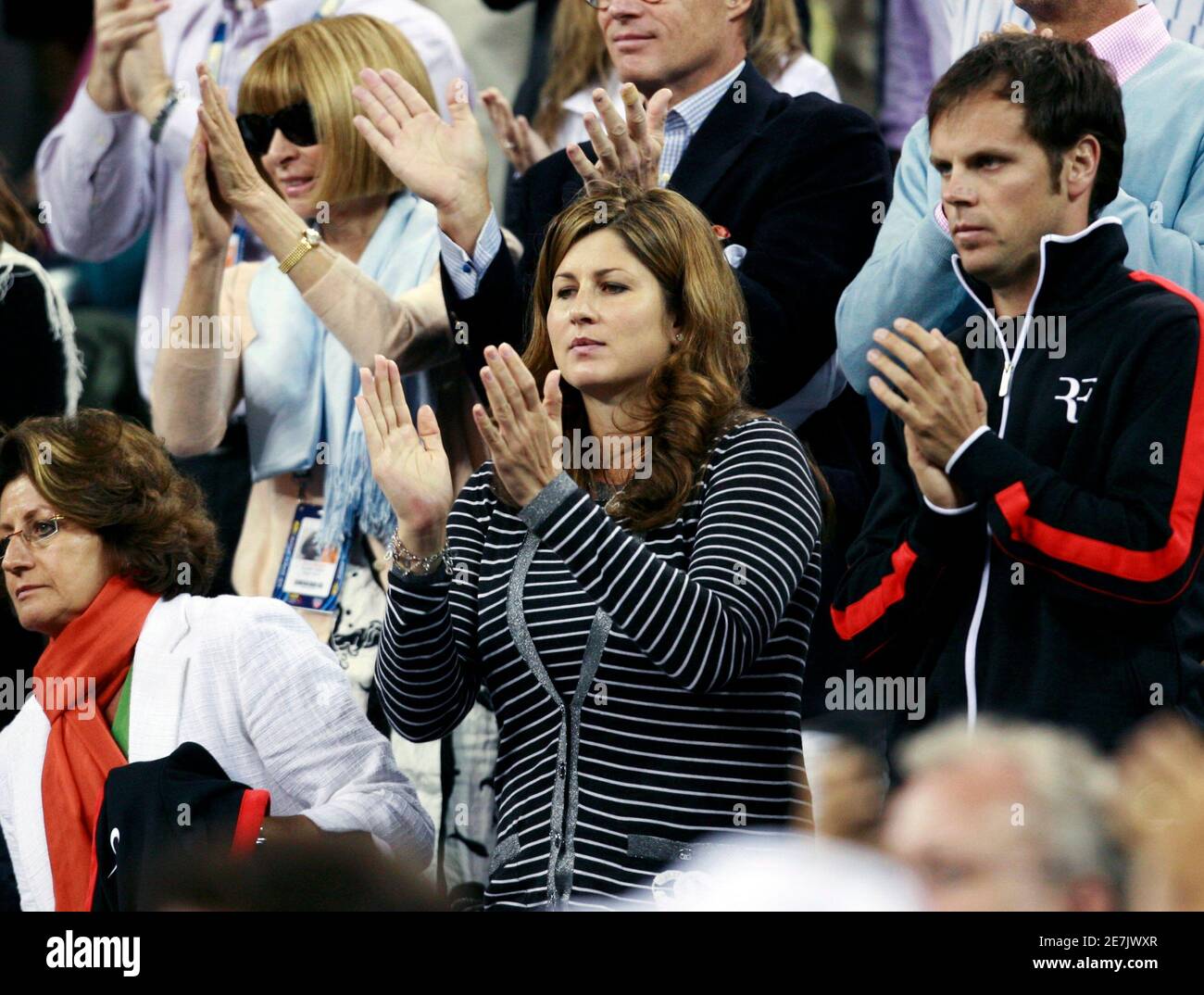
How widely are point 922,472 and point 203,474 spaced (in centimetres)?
181

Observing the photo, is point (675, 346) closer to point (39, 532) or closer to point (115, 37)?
point (39, 532)

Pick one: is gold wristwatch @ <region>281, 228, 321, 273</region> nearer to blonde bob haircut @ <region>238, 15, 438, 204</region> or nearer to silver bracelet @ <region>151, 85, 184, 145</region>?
blonde bob haircut @ <region>238, 15, 438, 204</region>

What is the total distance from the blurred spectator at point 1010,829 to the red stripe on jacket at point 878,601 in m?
0.96

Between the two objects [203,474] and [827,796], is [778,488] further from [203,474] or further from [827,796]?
[203,474]

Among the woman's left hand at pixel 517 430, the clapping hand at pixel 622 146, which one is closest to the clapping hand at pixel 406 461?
the woman's left hand at pixel 517 430

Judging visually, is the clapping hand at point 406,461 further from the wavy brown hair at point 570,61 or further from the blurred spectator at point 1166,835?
the wavy brown hair at point 570,61

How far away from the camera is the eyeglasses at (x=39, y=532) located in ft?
11.5

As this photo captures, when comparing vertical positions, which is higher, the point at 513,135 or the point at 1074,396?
the point at 513,135

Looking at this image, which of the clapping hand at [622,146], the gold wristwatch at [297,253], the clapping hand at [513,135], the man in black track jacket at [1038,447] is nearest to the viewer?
the man in black track jacket at [1038,447]

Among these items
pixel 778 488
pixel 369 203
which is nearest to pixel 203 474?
pixel 369 203

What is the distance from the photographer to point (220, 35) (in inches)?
188

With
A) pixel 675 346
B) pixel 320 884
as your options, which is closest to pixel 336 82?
pixel 675 346

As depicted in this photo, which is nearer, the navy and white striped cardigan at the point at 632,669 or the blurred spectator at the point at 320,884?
the blurred spectator at the point at 320,884

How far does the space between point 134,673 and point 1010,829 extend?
178cm
